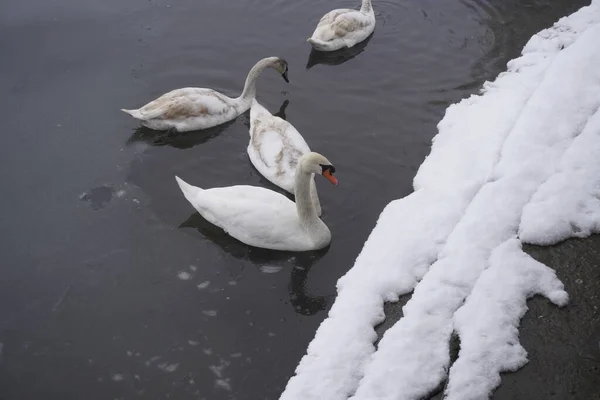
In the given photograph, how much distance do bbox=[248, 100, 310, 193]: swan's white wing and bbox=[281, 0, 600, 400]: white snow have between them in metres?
1.42

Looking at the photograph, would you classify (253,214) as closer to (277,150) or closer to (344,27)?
(277,150)

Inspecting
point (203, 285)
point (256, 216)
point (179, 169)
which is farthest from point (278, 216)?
point (179, 169)

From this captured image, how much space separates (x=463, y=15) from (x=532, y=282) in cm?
717

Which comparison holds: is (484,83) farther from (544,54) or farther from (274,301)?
(274,301)

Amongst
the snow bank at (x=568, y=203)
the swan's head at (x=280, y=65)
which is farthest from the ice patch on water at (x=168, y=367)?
the swan's head at (x=280, y=65)

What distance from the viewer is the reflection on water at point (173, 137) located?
8758mm

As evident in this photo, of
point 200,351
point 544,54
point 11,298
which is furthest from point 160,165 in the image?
point 544,54

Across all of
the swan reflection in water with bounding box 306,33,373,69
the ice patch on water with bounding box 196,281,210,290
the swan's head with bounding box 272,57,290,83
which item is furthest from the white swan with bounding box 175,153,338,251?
the swan reflection in water with bounding box 306,33,373,69

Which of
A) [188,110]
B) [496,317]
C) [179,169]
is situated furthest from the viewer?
[188,110]

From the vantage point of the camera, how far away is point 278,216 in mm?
6949

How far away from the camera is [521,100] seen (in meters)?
8.67

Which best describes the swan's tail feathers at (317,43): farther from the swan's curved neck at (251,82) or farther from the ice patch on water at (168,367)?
the ice patch on water at (168,367)

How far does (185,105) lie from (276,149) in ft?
5.35

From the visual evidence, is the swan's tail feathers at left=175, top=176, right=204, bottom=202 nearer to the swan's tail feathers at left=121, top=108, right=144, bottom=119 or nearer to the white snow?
the swan's tail feathers at left=121, top=108, right=144, bottom=119
